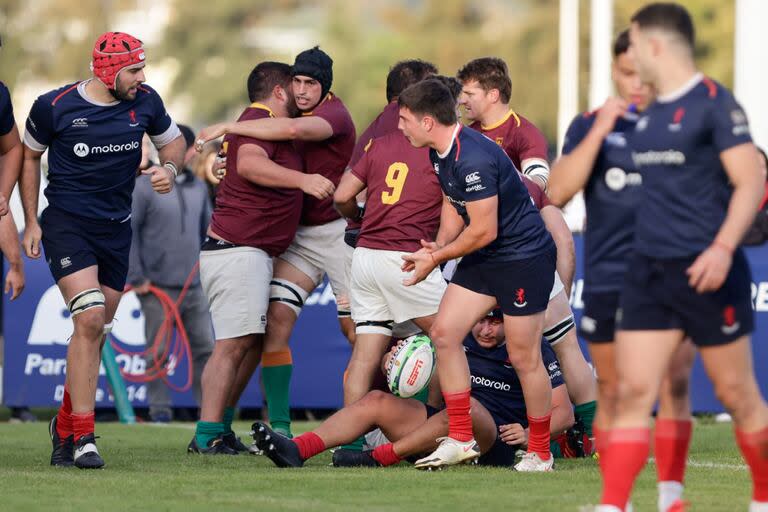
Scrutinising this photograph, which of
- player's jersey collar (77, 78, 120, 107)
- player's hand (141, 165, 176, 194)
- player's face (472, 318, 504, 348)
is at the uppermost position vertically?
player's jersey collar (77, 78, 120, 107)

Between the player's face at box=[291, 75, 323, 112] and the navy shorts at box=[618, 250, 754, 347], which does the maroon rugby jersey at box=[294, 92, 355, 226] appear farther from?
the navy shorts at box=[618, 250, 754, 347]

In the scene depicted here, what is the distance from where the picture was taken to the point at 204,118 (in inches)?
2525

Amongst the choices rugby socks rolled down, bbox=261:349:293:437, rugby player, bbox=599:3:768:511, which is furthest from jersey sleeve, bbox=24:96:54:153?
rugby player, bbox=599:3:768:511

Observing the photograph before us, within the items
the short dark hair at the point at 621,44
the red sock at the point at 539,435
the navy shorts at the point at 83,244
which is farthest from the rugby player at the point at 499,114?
the short dark hair at the point at 621,44

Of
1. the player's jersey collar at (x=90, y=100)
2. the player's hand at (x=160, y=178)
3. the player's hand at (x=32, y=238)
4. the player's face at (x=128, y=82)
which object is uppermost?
the player's face at (x=128, y=82)

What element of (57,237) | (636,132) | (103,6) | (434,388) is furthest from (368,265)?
(103,6)

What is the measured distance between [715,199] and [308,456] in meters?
3.37

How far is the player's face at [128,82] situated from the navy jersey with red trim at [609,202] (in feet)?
9.93

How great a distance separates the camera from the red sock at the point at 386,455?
29.3 feet

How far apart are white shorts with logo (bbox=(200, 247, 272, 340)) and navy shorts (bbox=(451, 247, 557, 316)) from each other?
1831 mm

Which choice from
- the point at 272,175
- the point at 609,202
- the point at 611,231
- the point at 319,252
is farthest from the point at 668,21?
the point at 319,252

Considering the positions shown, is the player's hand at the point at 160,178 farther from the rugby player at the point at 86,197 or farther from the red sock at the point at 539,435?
the red sock at the point at 539,435

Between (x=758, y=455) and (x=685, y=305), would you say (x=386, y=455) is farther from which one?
(x=685, y=305)

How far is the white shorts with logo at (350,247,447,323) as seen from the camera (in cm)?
926
